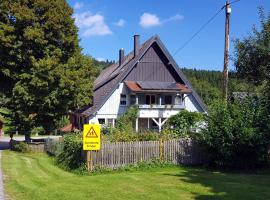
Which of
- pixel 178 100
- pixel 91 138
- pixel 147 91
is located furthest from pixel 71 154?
pixel 178 100

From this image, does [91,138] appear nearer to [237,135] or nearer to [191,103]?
[237,135]

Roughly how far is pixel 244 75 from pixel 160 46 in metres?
15.7

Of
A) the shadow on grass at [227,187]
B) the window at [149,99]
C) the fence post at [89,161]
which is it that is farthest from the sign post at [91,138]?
the window at [149,99]

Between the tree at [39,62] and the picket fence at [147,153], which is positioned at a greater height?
the tree at [39,62]

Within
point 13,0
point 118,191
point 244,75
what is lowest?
point 118,191

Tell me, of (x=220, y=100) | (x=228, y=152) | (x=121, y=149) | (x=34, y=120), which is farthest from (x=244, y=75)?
(x=34, y=120)

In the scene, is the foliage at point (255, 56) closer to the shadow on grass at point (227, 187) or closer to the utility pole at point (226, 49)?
the utility pole at point (226, 49)

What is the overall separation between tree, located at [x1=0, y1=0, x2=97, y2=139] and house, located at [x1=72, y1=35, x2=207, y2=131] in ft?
18.3

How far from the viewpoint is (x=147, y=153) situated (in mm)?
20812

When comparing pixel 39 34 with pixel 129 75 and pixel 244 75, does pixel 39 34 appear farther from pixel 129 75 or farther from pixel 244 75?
pixel 244 75

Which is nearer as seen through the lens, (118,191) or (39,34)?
(118,191)

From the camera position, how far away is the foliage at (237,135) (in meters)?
19.6

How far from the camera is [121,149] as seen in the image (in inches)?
802

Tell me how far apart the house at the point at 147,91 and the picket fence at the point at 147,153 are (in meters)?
18.7
